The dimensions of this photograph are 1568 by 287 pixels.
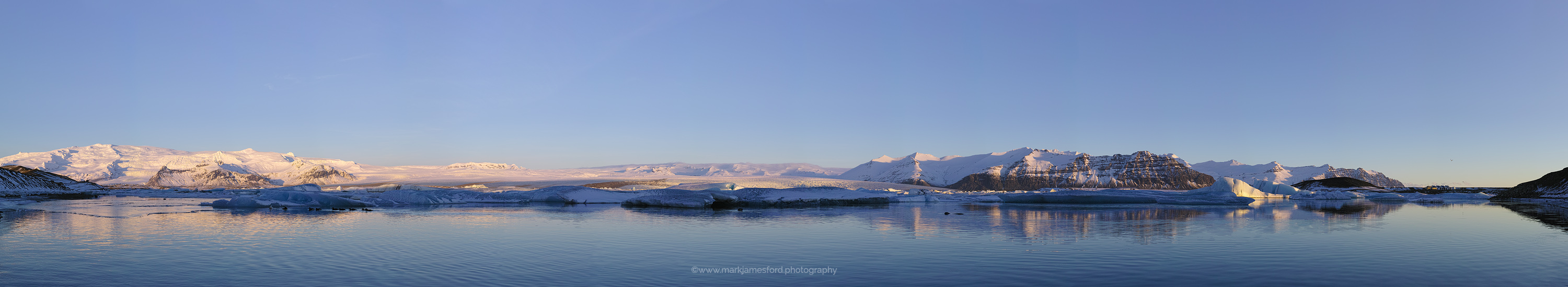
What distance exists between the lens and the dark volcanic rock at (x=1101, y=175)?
173 m

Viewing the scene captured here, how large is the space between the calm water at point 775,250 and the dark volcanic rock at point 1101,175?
157 m

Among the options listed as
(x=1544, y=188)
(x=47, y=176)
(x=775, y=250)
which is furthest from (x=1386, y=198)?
(x=47, y=176)

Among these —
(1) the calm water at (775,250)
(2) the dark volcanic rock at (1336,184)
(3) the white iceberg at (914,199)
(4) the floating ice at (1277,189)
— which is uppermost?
(2) the dark volcanic rock at (1336,184)

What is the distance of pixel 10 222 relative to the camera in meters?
19.0

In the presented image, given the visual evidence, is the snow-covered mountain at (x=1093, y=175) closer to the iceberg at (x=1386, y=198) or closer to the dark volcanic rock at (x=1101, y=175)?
the dark volcanic rock at (x=1101, y=175)

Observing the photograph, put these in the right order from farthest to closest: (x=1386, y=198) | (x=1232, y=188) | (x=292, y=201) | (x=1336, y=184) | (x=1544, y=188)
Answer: (x=1336, y=184) < (x=1386, y=198) < (x=1232, y=188) < (x=1544, y=188) < (x=292, y=201)

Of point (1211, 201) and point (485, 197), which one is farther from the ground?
point (1211, 201)

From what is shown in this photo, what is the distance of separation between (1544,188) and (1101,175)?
13396cm

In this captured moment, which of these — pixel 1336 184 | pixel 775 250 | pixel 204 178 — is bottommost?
pixel 775 250

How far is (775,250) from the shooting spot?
12.7 metres

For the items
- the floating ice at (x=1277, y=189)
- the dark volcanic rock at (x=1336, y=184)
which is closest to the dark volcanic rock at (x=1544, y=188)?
the floating ice at (x=1277, y=189)

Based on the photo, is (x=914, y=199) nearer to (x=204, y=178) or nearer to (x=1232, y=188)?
(x=1232, y=188)

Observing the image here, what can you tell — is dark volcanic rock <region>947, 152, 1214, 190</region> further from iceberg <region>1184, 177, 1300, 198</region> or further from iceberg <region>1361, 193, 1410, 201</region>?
iceberg <region>1184, 177, 1300, 198</region>

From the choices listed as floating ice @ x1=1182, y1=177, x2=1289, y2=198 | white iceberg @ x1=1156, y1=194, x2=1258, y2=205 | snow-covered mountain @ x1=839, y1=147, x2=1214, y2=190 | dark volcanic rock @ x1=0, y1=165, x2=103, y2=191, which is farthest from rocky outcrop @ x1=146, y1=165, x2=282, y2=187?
white iceberg @ x1=1156, y1=194, x2=1258, y2=205
